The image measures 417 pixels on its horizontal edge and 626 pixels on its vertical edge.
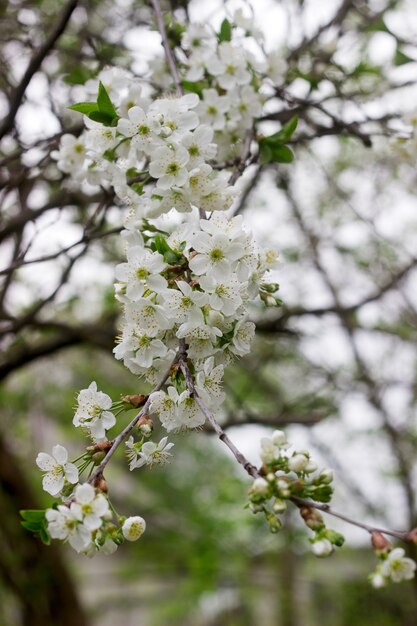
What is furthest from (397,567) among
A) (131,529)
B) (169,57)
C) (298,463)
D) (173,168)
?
(169,57)

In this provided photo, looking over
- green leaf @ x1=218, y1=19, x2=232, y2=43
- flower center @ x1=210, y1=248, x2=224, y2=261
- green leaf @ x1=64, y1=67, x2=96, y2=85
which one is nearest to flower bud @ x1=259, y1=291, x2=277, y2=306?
flower center @ x1=210, y1=248, x2=224, y2=261

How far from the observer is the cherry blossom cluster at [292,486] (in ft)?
3.18

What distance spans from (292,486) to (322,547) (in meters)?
0.11

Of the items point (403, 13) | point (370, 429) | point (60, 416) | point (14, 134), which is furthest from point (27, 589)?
point (403, 13)

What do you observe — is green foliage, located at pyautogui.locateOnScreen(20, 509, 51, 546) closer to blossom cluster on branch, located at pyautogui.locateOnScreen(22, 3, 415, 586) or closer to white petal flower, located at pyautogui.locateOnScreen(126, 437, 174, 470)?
blossom cluster on branch, located at pyautogui.locateOnScreen(22, 3, 415, 586)

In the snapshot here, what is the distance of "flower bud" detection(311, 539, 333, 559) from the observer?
99 centimetres

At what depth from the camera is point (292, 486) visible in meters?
0.98

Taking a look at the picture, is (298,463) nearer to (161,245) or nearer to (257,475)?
(257,475)

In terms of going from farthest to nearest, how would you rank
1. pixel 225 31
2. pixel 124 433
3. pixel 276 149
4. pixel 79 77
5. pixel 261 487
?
pixel 79 77 → pixel 225 31 → pixel 276 149 → pixel 124 433 → pixel 261 487

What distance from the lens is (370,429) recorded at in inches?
221

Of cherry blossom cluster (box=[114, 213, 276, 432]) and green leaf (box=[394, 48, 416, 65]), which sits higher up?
green leaf (box=[394, 48, 416, 65])

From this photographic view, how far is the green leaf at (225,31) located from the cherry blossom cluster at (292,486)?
1242mm

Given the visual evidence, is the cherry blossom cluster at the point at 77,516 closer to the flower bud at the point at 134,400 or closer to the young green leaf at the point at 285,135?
the flower bud at the point at 134,400

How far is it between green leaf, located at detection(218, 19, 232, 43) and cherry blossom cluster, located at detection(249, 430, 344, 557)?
1242 mm
